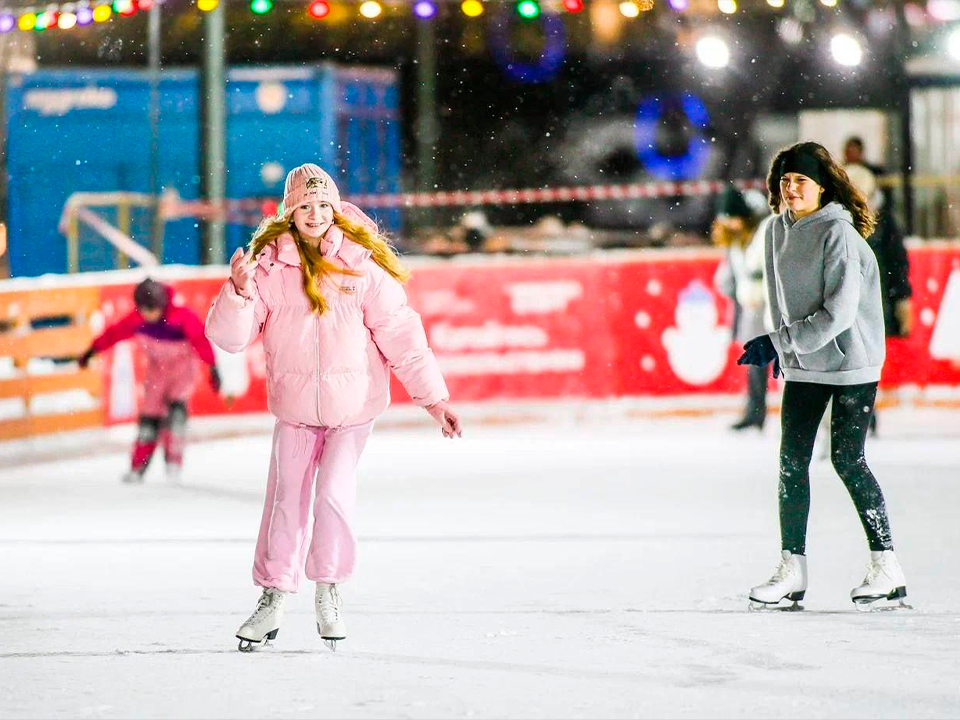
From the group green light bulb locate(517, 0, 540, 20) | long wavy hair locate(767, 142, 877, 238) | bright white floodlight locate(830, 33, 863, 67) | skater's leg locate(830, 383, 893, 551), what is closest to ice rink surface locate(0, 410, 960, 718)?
skater's leg locate(830, 383, 893, 551)

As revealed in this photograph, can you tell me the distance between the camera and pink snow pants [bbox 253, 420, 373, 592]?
587 centimetres

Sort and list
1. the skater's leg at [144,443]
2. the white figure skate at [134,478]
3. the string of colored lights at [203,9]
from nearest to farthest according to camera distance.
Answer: the white figure skate at [134,478]
the skater's leg at [144,443]
the string of colored lights at [203,9]

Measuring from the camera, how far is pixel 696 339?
15.2 metres

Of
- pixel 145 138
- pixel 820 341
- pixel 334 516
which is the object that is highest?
pixel 145 138

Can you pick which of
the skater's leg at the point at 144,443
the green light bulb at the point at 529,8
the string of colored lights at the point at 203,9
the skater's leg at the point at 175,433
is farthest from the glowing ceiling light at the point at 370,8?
the skater's leg at the point at 144,443

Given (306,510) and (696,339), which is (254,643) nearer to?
(306,510)

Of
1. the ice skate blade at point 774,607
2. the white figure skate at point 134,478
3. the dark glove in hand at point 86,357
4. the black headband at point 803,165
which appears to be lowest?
the ice skate blade at point 774,607

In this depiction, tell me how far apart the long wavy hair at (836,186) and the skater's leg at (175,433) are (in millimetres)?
5312

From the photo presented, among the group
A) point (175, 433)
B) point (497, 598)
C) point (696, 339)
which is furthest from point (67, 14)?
point (497, 598)

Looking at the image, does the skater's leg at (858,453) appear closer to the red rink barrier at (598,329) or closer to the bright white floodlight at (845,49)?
the red rink barrier at (598,329)

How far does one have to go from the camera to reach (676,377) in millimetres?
15172

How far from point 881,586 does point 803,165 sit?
1365 millimetres

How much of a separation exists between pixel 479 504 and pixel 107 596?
3.05 m

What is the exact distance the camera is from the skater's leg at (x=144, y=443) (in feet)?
36.6
